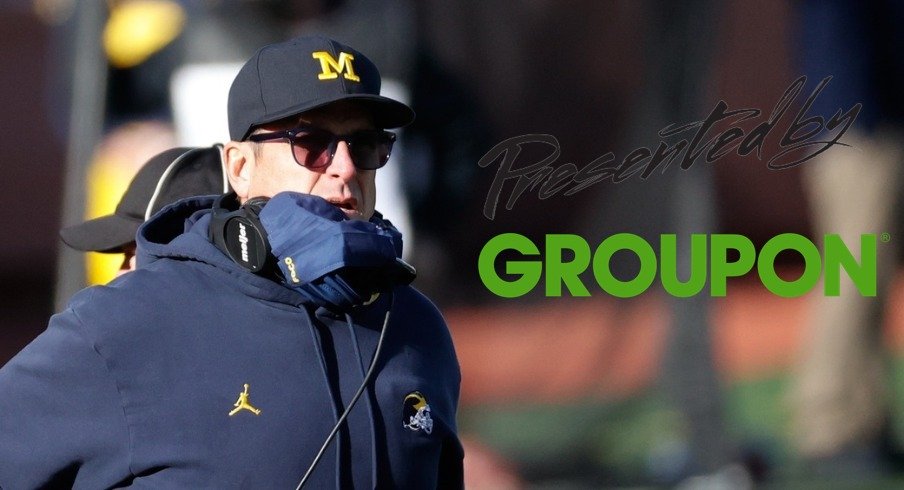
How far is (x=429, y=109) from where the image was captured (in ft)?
16.5

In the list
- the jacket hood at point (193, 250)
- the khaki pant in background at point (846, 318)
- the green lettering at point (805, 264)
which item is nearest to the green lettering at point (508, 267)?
the green lettering at point (805, 264)

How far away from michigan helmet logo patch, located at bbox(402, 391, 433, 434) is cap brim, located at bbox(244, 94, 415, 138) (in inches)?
18.6

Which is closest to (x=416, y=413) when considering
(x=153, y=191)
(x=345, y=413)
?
(x=345, y=413)

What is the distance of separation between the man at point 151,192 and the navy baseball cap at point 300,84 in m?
0.64

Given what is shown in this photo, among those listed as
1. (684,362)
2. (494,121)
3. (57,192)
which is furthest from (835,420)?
(57,192)

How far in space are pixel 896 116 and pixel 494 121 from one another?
148 cm

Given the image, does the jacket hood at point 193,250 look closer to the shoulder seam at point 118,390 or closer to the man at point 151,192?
the shoulder seam at point 118,390

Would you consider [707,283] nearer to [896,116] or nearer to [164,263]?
[896,116]

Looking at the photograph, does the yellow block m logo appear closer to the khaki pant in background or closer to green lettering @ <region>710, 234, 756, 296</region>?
green lettering @ <region>710, 234, 756, 296</region>

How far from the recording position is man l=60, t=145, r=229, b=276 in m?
3.01

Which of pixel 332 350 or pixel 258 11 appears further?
pixel 258 11

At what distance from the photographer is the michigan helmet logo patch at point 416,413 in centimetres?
227

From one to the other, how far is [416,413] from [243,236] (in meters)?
0.40

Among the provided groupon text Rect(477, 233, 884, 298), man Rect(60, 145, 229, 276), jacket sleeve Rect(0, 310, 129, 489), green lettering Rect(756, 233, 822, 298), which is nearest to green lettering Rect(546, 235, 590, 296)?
groupon text Rect(477, 233, 884, 298)
